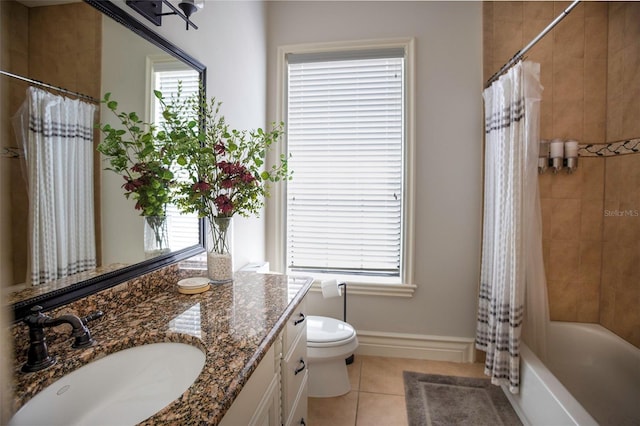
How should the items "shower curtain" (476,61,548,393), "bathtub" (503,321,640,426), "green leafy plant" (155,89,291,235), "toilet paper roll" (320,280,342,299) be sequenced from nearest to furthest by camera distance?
1. "green leafy plant" (155,89,291,235)
2. "bathtub" (503,321,640,426)
3. "shower curtain" (476,61,548,393)
4. "toilet paper roll" (320,280,342,299)

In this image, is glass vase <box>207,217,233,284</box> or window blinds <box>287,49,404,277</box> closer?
glass vase <box>207,217,233,284</box>

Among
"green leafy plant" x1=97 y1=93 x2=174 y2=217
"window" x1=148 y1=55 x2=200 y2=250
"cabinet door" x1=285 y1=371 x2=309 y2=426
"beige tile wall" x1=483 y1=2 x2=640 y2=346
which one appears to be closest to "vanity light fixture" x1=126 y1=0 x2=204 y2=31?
"window" x1=148 y1=55 x2=200 y2=250

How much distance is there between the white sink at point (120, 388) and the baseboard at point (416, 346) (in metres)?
1.90

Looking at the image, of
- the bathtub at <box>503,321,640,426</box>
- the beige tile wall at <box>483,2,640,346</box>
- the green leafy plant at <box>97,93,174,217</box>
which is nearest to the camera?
the green leafy plant at <box>97,93,174,217</box>

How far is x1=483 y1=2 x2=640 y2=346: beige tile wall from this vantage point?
222 centimetres

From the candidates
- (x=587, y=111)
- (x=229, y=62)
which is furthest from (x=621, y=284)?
(x=229, y=62)

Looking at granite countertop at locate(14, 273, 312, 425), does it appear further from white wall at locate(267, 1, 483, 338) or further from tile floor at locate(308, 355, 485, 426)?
white wall at locate(267, 1, 483, 338)

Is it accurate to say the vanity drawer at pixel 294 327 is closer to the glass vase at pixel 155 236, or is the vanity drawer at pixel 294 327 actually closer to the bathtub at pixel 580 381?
the glass vase at pixel 155 236

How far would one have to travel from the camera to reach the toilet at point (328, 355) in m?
1.92

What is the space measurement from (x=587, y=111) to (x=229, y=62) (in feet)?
8.06

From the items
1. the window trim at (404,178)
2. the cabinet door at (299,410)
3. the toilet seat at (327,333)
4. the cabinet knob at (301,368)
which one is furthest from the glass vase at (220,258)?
the window trim at (404,178)

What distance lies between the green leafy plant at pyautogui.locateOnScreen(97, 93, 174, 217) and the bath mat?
1780mm

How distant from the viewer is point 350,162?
2576 mm

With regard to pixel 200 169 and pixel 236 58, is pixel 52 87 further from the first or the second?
pixel 236 58
